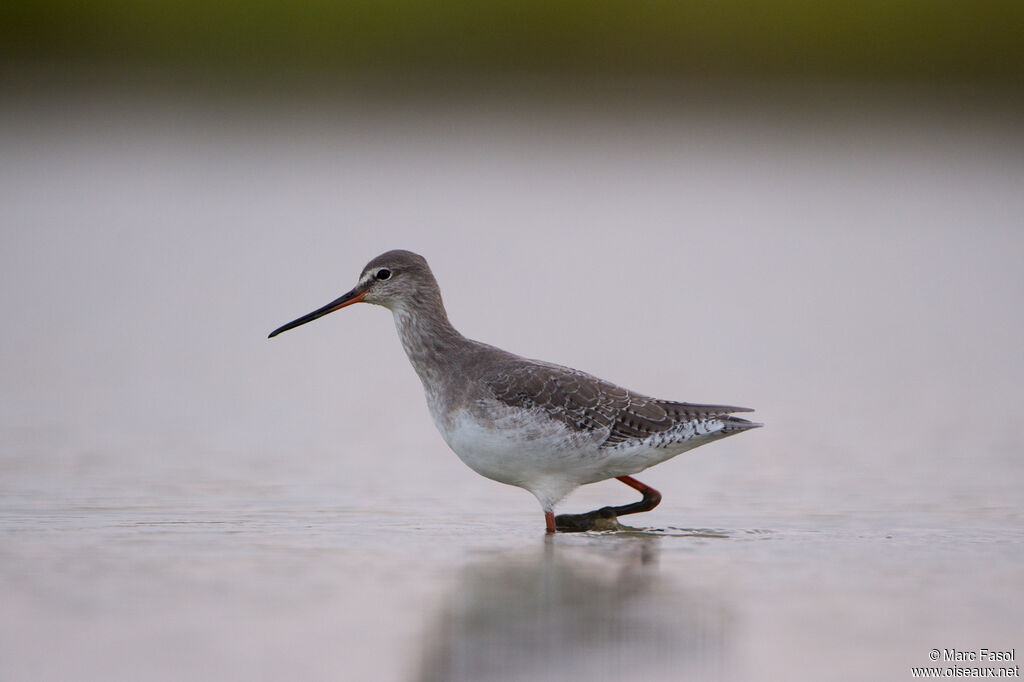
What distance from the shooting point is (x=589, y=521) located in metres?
8.10

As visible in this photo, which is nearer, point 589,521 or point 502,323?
point 589,521

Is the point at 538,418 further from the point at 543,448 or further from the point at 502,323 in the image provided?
the point at 502,323

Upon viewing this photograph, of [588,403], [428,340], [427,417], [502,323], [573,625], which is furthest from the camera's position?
[502,323]

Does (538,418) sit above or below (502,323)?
below

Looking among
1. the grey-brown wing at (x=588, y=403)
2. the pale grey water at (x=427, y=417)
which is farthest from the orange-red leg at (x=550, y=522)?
the grey-brown wing at (x=588, y=403)

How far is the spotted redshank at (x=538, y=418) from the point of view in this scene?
7.77 m

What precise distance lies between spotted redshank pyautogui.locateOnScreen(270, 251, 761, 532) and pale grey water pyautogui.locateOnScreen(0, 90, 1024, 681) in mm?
340

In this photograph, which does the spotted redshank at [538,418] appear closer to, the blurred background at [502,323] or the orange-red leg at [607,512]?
the orange-red leg at [607,512]

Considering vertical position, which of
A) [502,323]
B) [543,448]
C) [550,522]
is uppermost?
[502,323]

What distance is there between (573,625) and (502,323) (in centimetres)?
871

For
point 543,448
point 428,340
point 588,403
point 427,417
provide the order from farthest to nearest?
point 427,417 → point 428,340 → point 588,403 → point 543,448

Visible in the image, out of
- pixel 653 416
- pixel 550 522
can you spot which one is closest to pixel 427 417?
pixel 653 416

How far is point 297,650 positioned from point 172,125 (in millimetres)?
23475

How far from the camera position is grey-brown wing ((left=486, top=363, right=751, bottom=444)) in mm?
7902
